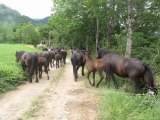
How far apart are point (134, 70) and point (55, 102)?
3284 mm

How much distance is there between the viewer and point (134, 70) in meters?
12.2

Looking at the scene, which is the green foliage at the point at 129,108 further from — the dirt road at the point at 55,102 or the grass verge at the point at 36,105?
the grass verge at the point at 36,105

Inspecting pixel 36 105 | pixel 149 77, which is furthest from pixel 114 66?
pixel 36 105

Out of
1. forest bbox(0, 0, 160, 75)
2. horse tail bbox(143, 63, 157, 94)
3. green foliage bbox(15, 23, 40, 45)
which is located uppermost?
forest bbox(0, 0, 160, 75)

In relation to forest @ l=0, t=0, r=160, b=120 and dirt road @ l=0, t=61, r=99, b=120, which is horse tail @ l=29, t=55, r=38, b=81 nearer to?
forest @ l=0, t=0, r=160, b=120

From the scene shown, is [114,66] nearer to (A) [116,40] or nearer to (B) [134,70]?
(B) [134,70]

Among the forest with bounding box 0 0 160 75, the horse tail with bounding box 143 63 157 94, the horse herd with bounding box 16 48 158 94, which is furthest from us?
the forest with bounding box 0 0 160 75

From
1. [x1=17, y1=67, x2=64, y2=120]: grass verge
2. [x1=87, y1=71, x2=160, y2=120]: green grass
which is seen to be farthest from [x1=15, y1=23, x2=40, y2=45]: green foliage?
[x1=87, y1=71, x2=160, y2=120]: green grass

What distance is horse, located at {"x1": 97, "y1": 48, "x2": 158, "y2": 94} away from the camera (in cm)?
1162

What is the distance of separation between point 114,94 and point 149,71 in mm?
2455

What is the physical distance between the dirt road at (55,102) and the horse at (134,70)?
1467mm

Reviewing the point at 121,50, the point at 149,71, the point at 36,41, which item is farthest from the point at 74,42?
the point at 36,41

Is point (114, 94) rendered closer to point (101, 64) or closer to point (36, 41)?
point (101, 64)

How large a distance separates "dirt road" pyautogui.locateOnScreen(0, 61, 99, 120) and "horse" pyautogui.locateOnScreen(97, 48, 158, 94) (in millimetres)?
1467
